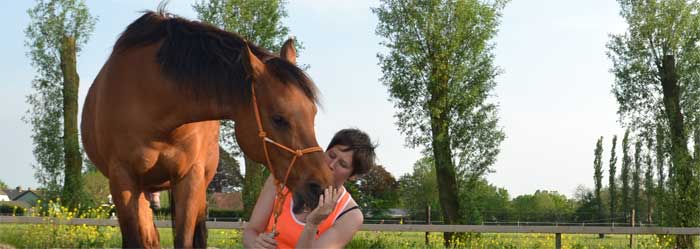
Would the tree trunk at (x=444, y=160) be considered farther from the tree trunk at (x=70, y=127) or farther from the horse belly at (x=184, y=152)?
the horse belly at (x=184, y=152)

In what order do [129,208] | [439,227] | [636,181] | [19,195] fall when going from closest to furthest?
[129,208] → [439,227] → [636,181] → [19,195]

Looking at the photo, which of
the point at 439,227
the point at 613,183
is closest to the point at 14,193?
the point at 613,183

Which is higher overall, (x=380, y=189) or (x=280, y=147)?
(x=380, y=189)

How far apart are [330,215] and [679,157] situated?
60.5 feet

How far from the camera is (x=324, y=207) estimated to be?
9.90 ft

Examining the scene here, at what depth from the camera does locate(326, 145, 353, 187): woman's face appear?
3529mm

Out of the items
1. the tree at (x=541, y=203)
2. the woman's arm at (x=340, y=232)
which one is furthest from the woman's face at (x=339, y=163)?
the tree at (x=541, y=203)

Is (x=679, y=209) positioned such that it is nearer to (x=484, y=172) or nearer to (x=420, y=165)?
(x=484, y=172)

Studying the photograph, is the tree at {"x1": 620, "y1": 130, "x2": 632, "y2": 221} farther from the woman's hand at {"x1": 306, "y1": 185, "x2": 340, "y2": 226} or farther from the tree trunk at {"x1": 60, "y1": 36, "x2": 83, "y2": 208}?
the woman's hand at {"x1": 306, "y1": 185, "x2": 340, "y2": 226}

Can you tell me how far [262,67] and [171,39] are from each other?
859 mm

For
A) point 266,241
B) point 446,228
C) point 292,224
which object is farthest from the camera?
point 446,228

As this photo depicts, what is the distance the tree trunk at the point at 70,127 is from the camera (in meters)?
19.0

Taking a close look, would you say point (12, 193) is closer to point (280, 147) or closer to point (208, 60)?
point (208, 60)

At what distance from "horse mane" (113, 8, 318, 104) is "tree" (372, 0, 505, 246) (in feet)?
54.9
